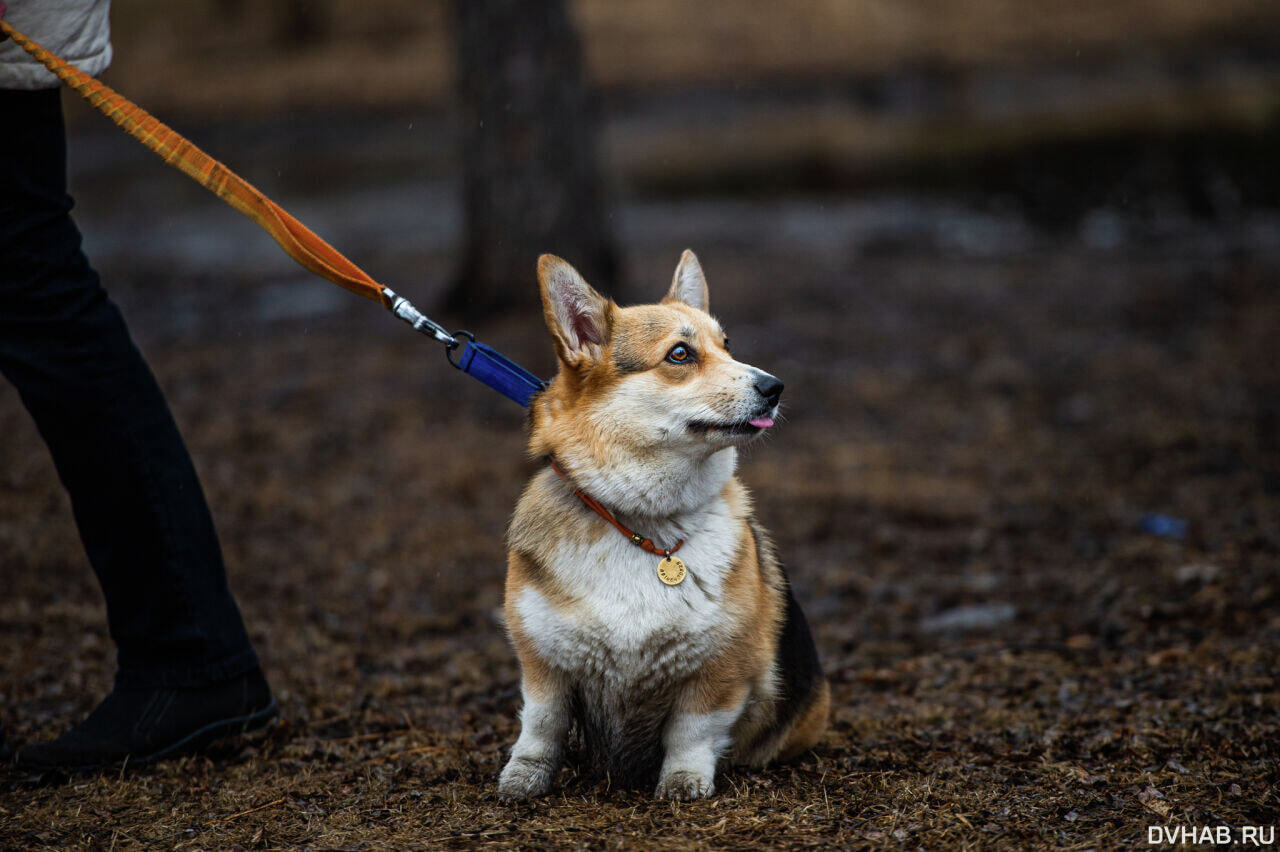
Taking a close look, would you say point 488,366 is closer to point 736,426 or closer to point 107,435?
point 736,426

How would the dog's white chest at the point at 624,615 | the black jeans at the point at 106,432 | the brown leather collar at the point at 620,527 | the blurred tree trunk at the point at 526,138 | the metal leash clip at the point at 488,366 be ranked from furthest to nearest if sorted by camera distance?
the blurred tree trunk at the point at 526,138, the metal leash clip at the point at 488,366, the black jeans at the point at 106,432, the brown leather collar at the point at 620,527, the dog's white chest at the point at 624,615

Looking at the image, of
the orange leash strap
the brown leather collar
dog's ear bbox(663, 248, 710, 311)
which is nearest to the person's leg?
the orange leash strap

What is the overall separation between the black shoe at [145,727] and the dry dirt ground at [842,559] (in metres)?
0.07

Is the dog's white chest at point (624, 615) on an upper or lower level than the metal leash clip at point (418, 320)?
lower

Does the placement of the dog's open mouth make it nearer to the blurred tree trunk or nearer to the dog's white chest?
the dog's white chest

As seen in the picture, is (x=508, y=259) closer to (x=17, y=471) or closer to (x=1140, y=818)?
(x=17, y=471)

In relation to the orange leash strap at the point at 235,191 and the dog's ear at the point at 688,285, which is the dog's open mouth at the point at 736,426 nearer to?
the dog's ear at the point at 688,285

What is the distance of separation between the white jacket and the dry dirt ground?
201 centimetres

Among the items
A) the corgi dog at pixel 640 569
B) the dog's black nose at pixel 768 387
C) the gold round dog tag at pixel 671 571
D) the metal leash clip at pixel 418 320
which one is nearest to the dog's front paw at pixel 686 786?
the corgi dog at pixel 640 569

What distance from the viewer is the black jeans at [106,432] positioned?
126 inches

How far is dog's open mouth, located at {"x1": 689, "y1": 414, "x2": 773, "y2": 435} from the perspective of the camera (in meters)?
3.04

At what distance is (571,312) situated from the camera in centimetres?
323

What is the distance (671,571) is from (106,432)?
173 centimetres

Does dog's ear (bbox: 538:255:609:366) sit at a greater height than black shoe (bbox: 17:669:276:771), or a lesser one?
greater
